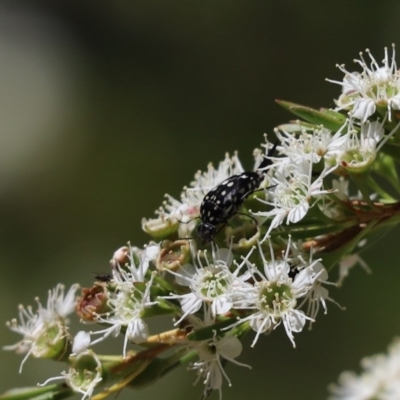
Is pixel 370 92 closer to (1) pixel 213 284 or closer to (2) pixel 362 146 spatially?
(2) pixel 362 146

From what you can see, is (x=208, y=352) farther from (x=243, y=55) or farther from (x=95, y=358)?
(x=243, y=55)

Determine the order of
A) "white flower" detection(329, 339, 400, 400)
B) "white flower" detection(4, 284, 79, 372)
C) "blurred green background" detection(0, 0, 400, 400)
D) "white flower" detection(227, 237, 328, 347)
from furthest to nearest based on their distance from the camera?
"blurred green background" detection(0, 0, 400, 400), "white flower" detection(329, 339, 400, 400), "white flower" detection(4, 284, 79, 372), "white flower" detection(227, 237, 328, 347)

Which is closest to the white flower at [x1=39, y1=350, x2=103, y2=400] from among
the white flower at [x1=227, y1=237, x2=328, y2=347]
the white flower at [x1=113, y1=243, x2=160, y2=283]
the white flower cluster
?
the white flower cluster

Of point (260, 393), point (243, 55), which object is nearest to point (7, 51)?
point (243, 55)

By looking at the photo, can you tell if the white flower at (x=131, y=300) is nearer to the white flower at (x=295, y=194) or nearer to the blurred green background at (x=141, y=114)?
the white flower at (x=295, y=194)

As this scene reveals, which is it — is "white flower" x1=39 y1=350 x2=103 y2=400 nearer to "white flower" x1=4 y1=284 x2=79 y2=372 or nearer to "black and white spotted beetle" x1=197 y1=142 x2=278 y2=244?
"white flower" x1=4 y1=284 x2=79 y2=372

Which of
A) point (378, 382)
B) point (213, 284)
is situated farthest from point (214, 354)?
point (378, 382)
